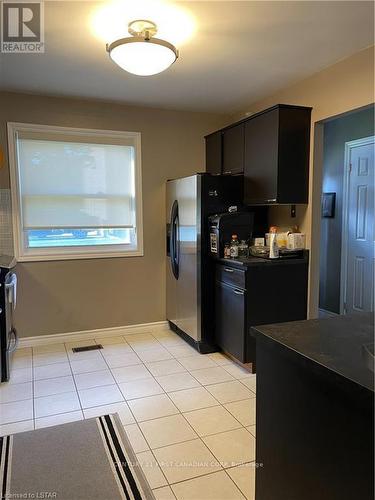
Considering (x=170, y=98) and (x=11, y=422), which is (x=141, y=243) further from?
(x=11, y=422)

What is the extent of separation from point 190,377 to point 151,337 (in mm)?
1116

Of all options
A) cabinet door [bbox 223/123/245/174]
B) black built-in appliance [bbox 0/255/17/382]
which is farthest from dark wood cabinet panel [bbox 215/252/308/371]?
black built-in appliance [bbox 0/255/17/382]

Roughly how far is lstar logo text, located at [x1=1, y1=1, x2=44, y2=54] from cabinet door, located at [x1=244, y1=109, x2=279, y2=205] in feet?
6.07

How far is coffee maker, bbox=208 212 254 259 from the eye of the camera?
335cm

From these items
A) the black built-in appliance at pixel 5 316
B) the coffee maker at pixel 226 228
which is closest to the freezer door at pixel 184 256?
the coffee maker at pixel 226 228

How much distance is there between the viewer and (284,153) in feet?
10.1

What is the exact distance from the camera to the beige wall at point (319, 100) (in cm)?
263

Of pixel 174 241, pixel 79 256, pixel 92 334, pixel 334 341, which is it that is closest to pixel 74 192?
pixel 79 256

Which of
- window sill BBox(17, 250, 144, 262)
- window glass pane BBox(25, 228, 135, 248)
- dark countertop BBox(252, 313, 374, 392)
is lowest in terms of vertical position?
dark countertop BBox(252, 313, 374, 392)

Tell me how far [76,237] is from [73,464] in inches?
95.4

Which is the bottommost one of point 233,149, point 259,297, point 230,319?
point 230,319

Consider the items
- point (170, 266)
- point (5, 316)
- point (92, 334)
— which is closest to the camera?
point (5, 316)

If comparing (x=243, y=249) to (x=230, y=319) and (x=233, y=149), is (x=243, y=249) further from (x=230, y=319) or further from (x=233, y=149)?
(x=233, y=149)

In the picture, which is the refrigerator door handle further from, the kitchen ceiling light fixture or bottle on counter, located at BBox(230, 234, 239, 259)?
the kitchen ceiling light fixture
